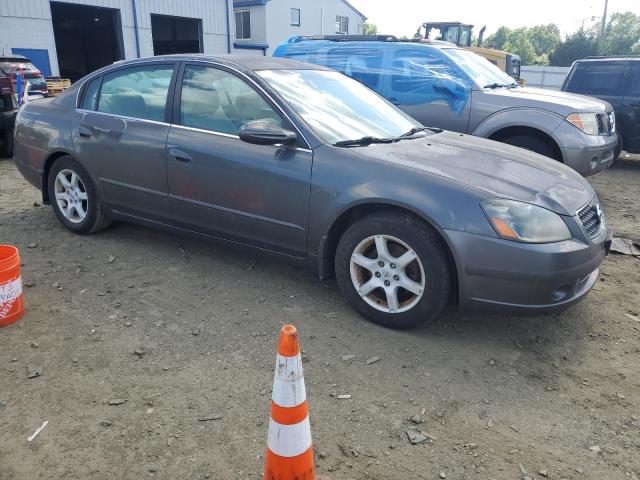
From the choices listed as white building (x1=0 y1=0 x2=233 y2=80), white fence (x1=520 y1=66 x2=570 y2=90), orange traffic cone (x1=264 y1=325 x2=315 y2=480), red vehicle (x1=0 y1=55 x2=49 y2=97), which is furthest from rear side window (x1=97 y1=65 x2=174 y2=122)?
white fence (x1=520 y1=66 x2=570 y2=90)

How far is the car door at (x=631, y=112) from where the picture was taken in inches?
339

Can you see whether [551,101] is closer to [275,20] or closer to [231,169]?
[231,169]

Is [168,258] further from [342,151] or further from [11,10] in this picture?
[11,10]

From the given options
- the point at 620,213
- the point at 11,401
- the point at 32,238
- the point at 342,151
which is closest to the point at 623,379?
the point at 342,151

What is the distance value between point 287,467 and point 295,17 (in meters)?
32.2

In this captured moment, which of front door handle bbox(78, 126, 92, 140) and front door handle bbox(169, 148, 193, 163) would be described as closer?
front door handle bbox(169, 148, 193, 163)

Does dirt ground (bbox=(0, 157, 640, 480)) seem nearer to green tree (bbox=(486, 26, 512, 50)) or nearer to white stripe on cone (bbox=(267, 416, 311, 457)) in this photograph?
white stripe on cone (bbox=(267, 416, 311, 457))

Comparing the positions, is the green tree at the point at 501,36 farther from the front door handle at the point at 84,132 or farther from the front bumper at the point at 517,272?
the front bumper at the point at 517,272

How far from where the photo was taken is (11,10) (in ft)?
49.8

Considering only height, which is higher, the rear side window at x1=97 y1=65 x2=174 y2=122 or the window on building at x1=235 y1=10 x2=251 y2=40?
the window on building at x1=235 y1=10 x2=251 y2=40

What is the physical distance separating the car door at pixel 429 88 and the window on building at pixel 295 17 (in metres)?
25.8

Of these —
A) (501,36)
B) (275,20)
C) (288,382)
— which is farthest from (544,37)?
(288,382)

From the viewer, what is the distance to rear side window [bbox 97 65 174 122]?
4176 mm

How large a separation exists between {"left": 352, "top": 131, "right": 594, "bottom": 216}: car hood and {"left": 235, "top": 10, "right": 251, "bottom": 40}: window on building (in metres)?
28.6
